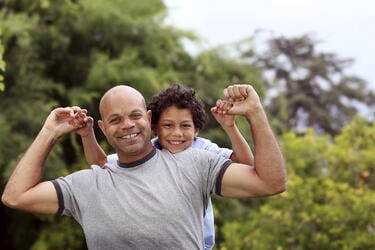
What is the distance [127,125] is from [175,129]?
1.67 ft

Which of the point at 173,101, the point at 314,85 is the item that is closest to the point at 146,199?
the point at 173,101

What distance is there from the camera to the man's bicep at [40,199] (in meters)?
2.76

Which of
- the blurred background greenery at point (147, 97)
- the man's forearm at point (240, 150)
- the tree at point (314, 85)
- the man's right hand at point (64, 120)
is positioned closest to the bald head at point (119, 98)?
the man's right hand at point (64, 120)

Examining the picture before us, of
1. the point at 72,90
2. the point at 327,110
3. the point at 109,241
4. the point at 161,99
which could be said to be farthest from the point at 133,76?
the point at 327,110

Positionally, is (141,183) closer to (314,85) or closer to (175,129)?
(175,129)

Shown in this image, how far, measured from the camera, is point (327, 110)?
24031 mm

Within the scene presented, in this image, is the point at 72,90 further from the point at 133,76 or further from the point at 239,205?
the point at 239,205

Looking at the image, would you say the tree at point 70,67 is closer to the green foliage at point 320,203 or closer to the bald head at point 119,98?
the green foliage at point 320,203

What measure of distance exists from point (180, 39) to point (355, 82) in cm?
1449

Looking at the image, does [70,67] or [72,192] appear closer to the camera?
[72,192]

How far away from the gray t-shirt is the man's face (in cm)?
4

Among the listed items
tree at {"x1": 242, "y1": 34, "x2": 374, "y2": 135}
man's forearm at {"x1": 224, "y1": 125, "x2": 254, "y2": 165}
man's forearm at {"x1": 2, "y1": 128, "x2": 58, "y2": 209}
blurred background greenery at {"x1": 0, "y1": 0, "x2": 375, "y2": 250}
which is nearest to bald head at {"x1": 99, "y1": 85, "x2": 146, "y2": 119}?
man's forearm at {"x1": 2, "y1": 128, "x2": 58, "y2": 209}

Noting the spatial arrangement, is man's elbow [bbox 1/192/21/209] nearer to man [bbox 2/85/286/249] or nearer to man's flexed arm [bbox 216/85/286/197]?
man [bbox 2/85/286/249]

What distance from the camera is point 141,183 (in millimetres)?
2746
